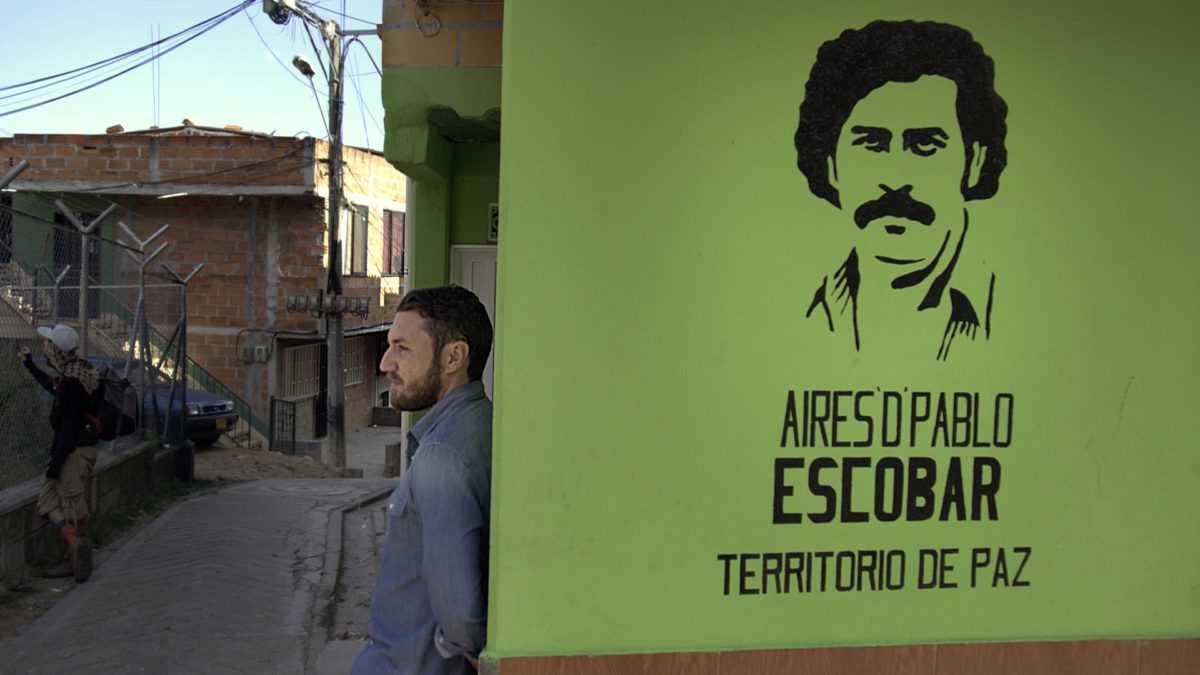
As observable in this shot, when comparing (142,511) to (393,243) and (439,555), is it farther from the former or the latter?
(393,243)

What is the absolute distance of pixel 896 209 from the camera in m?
2.48

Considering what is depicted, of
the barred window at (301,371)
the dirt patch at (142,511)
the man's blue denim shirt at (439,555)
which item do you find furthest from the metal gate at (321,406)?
the man's blue denim shirt at (439,555)

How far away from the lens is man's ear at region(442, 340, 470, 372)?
2.67 meters

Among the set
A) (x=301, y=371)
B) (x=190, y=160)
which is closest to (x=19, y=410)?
(x=190, y=160)

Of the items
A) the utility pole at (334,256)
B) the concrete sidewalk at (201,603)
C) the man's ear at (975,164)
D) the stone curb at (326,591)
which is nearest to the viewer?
the man's ear at (975,164)

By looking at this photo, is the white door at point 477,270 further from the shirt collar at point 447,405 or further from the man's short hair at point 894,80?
the man's short hair at point 894,80

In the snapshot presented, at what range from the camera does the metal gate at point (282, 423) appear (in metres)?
23.7

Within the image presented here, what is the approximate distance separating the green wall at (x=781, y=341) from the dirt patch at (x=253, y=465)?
13764 mm

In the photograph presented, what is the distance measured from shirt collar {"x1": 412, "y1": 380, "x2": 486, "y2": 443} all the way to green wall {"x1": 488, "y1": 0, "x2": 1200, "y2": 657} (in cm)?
28

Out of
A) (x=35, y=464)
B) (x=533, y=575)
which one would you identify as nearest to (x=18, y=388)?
(x=35, y=464)

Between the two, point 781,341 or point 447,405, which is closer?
point 781,341

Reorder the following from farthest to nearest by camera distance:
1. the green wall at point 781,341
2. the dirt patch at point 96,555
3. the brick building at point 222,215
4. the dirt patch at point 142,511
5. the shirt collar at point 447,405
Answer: the brick building at point 222,215 → the dirt patch at point 142,511 → the dirt patch at point 96,555 → the shirt collar at point 447,405 → the green wall at point 781,341

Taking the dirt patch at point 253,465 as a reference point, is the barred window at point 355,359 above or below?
above

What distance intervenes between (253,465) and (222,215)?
28.6 ft
